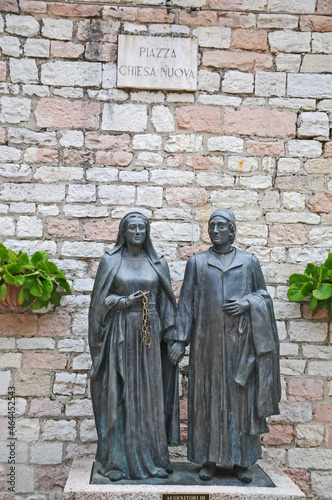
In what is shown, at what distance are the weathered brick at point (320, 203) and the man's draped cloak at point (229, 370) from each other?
5.25 ft

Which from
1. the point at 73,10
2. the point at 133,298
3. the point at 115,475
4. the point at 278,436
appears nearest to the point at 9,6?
the point at 73,10

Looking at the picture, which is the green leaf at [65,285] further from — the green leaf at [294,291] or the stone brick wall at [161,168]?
the green leaf at [294,291]

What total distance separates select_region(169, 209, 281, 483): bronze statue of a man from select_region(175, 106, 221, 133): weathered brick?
60.8 inches

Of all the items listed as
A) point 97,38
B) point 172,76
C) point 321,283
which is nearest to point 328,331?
point 321,283

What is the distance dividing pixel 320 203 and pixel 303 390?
1.67 m

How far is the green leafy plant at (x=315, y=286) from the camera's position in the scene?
4.88 m

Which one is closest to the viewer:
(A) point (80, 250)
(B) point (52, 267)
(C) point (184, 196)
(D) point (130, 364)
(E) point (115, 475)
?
(E) point (115, 475)

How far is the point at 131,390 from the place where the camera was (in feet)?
13.0

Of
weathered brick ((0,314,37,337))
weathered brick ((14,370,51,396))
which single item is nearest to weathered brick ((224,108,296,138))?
weathered brick ((0,314,37,337))

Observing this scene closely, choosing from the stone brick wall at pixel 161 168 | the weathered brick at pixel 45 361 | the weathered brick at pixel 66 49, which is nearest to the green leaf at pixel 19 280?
the stone brick wall at pixel 161 168

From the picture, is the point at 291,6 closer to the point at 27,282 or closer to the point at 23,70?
the point at 23,70

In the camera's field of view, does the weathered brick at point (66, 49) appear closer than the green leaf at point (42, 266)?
No

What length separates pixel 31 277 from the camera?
4.71 metres

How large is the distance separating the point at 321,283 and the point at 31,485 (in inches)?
117
